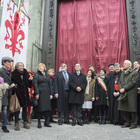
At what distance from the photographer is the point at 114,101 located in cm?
516

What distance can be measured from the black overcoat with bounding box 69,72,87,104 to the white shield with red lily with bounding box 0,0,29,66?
1971mm

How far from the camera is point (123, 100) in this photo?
4.52m

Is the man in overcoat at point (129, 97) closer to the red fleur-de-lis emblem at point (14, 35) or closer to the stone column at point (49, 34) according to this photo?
the red fleur-de-lis emblem at point (14, 35)

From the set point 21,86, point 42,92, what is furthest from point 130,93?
point 21,86

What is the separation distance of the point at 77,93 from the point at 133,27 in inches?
171

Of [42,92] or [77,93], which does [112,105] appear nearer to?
[77,93]

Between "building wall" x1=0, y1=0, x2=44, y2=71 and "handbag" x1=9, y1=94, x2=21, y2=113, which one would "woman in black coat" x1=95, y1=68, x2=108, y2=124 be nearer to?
"handbag" x1=9, y1=94, x2=21, y2=113

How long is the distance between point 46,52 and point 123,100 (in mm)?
4598

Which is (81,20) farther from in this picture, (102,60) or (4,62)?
(4,62)

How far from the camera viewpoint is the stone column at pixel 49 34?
25.5 ft

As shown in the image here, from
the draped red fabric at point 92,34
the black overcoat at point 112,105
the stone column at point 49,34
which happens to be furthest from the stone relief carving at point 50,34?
the black overcoat at point 112,105

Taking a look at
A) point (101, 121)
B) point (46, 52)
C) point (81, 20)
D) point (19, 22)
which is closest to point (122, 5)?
point (81, 20)

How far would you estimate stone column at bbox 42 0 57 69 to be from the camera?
25.5 ft

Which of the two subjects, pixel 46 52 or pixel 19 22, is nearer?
pixel 19 22
